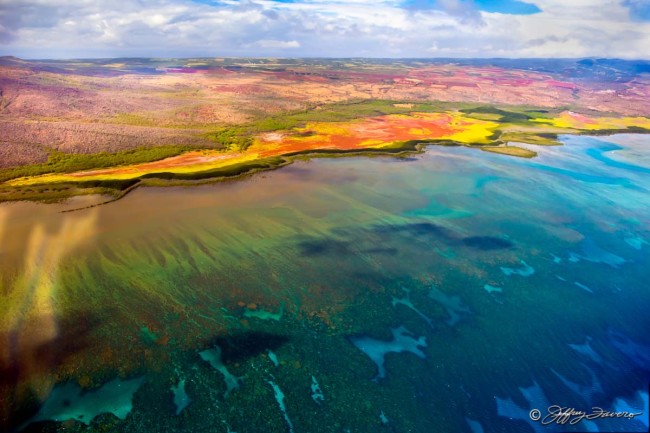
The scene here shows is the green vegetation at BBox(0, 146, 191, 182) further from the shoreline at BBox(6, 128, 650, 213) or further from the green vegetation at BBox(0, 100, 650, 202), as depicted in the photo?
the shoreline at BBox(6, 128, 650, 213)

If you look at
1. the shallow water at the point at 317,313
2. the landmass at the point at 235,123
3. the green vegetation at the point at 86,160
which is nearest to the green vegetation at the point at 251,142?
the green vegetation at the point at 86,160

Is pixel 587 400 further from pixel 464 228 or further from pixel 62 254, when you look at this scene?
pixel 62 254
